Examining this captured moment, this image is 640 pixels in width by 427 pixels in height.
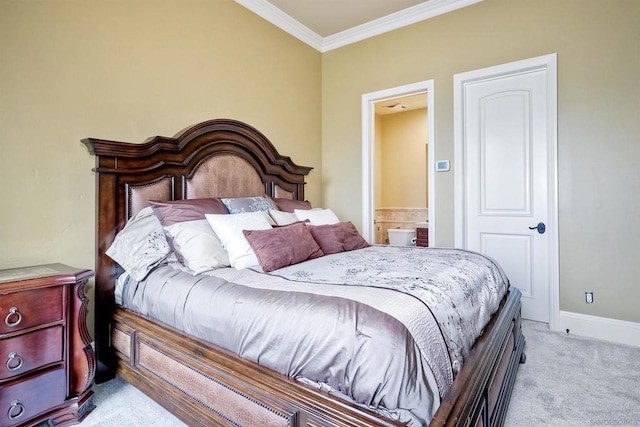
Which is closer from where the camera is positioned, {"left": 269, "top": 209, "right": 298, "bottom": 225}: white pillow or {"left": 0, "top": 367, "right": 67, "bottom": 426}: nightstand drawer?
{"left": 0, "top": 367, "right": 67, "bottom": 426}: nightstand drawer

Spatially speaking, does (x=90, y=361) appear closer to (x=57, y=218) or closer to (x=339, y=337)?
(x=57, y=218)

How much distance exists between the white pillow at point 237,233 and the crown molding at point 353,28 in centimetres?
232

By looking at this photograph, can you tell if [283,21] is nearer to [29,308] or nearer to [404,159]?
[404,159]

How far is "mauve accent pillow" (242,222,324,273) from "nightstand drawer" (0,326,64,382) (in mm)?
1058

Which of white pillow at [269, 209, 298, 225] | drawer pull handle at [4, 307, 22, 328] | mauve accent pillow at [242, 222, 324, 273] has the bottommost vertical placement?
drawer pull handle at [4, 307, 22, 328]

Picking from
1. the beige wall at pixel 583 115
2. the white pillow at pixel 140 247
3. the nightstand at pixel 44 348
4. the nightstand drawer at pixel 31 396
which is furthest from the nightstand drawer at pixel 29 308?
the beige wall at pixel 583 115

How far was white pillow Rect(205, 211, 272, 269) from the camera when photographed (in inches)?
79.3

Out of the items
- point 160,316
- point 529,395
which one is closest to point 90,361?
point 160,316

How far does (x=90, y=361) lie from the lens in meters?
1.84

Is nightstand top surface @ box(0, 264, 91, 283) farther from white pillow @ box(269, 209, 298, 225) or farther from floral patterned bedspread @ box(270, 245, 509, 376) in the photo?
white pillow @ box(269, 209, 298, 225)

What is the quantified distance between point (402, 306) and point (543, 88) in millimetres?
2946

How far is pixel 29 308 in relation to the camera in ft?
5.37

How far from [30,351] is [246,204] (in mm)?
1486

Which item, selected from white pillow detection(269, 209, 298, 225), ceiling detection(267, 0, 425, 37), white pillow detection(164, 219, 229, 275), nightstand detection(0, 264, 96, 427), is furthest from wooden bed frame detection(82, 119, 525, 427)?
ceiling detection(267, 0, 425, 37)
